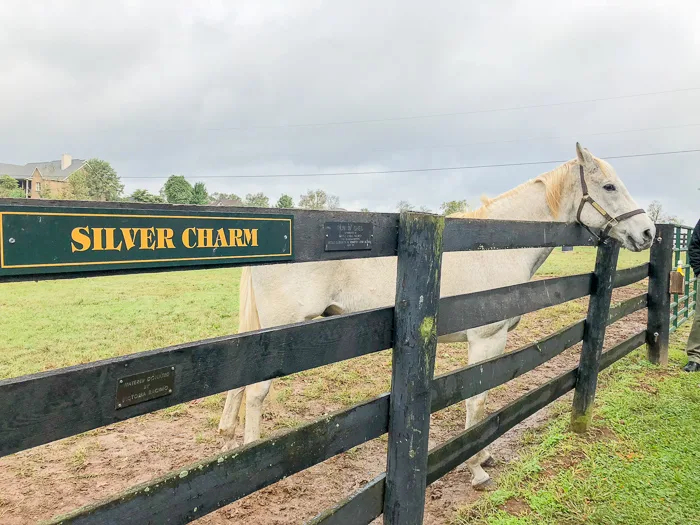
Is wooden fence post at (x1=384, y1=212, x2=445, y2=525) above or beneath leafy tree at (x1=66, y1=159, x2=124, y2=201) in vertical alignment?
beneath

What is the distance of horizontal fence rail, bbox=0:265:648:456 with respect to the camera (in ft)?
3.34

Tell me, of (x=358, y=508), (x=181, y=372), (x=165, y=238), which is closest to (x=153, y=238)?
(x=165, y=238)

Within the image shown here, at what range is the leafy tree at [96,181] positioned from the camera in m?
60.7

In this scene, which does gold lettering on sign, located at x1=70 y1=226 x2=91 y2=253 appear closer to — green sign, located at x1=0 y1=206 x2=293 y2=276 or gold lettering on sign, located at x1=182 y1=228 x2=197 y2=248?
green sign, located at x1=0 y1=206 x2=293 y2=276

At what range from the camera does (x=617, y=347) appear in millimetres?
4418

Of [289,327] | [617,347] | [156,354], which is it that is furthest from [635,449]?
[156,354]

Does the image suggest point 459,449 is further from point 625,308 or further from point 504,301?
point 625,308

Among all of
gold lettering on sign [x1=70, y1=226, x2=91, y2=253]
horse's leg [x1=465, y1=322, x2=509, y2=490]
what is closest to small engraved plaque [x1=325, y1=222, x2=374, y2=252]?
gold lettering on sign [x1=70, y1=226, x2=91, y2=253]

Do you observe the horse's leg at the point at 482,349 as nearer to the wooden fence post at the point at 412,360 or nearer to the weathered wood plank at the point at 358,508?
the wooden fence post at the point at 412,360

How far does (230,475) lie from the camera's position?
4.64 feet

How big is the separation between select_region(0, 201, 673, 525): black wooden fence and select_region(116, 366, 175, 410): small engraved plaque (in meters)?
0.02

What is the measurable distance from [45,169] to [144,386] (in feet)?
323

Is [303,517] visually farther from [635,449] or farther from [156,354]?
[635,449]

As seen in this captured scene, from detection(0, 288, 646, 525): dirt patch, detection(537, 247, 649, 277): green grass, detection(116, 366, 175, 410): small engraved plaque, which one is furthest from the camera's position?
detection(537, 247, 649, 277): green grass
